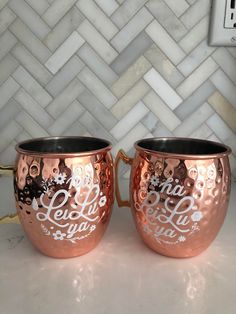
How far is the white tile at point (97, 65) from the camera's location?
2.37 ft

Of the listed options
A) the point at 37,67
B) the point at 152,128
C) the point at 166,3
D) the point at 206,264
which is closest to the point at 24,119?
the point at 37,67

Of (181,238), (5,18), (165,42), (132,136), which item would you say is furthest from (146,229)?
(5,18)

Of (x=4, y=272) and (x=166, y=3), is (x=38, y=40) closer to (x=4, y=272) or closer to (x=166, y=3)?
(x=166, y=3)

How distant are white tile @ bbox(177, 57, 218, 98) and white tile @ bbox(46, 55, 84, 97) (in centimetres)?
23

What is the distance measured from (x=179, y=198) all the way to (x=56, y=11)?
0.51 metres

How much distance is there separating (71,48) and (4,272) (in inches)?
19.2

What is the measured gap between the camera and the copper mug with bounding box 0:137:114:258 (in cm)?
42

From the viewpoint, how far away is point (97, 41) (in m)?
0.72

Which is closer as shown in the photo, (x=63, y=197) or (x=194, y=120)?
(x=63, y=197)

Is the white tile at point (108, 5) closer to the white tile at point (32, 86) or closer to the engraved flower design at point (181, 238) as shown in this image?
the white tile at point (32, 86)

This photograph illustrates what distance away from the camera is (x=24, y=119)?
2.49 feet

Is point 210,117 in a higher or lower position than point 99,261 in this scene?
higher

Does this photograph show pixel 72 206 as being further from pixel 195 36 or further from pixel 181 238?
pixel 195 36

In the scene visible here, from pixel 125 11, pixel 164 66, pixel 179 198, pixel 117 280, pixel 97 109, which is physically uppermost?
pixel 125 11
